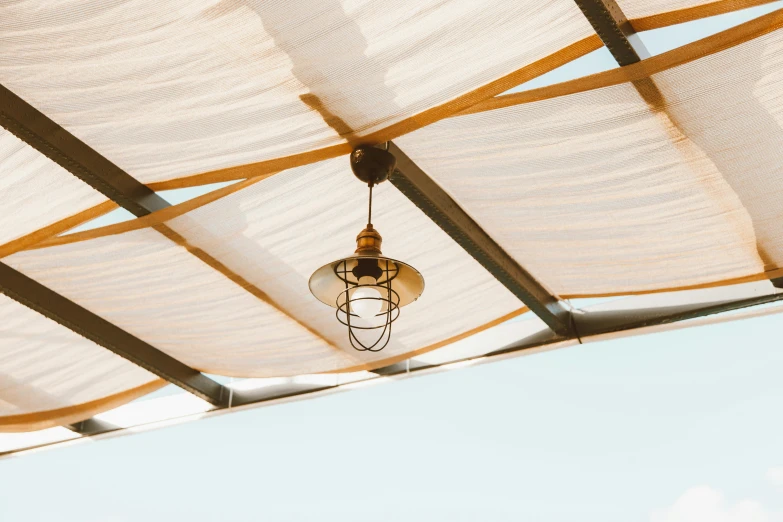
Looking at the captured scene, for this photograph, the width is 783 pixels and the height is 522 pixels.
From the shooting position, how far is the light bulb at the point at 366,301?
3156 millimetres

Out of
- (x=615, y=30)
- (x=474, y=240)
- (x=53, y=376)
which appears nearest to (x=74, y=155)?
(x=474, y=240)

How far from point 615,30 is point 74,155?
7.85 ft

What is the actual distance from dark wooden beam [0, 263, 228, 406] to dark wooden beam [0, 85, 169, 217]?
1150 millimetres

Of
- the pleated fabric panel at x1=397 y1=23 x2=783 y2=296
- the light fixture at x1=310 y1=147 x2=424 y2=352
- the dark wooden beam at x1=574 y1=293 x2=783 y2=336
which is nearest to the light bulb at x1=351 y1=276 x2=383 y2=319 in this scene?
the light fixture at x1=310 y1=147 x2=424 y2=352

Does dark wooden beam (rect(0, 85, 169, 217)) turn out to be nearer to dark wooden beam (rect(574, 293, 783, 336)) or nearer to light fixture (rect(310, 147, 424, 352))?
light fixture (rect(310, 147, 424, 352))

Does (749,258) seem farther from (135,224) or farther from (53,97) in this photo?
(53,97)

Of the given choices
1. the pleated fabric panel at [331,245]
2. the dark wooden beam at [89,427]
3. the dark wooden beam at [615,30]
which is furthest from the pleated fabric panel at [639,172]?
the dark wooden beam at [89,427]

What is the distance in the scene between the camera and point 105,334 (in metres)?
5.34

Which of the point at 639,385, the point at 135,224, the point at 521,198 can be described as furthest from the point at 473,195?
the point at 639,385

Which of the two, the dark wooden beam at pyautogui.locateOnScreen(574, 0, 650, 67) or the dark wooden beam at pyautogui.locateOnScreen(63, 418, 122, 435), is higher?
the dark wooden beam at pyautogui.locateOnScreen(63, 418, 122, 435)

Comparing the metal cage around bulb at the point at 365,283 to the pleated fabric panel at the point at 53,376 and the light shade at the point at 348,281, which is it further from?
the pleated fabric panel at the point at 53,376

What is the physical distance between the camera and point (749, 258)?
170 inches

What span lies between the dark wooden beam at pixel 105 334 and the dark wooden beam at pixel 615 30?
344 centimetres

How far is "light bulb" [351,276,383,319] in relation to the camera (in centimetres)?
316
